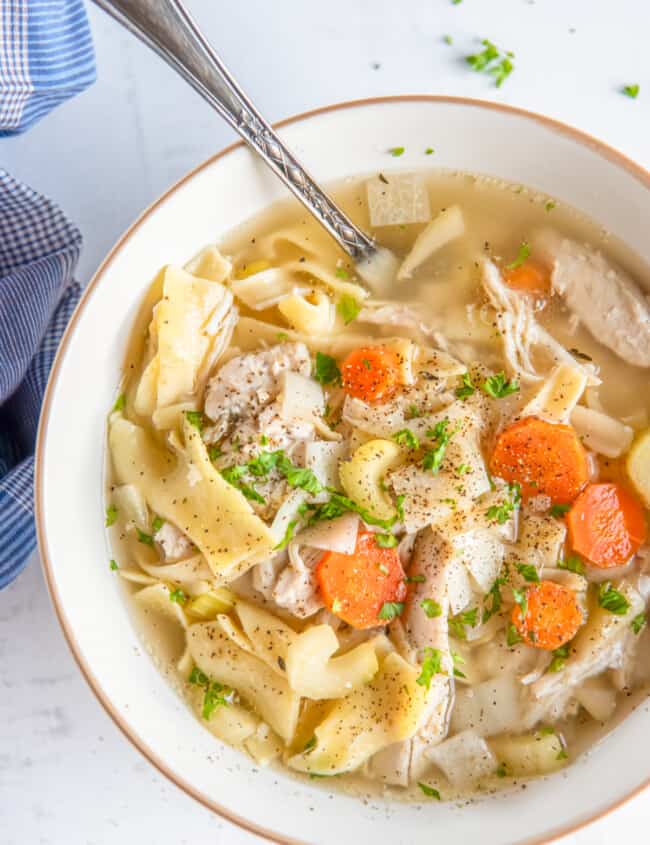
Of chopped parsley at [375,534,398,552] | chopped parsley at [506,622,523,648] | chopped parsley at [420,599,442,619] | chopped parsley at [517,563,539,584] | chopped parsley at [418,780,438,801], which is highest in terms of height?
chopped parsley at [517,563,539,584]

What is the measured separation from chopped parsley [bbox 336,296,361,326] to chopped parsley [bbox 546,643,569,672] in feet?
4.57

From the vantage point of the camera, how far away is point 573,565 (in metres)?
3.08

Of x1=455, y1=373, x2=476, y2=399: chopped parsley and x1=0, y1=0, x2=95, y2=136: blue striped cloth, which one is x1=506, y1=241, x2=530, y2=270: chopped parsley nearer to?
x1=455, y1=373, x2=476, y2=399: chopped parsley

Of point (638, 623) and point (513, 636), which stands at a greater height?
point (638, 623)

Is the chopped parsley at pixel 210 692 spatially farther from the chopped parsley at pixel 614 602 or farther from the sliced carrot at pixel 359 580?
the chopped parsley at pixel 614 602

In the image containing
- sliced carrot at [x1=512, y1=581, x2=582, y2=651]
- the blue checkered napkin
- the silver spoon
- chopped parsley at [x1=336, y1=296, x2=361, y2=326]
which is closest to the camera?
the silver spoon

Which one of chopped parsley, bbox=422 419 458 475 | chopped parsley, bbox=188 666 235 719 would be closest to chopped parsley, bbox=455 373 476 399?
chopped parsley, bbox=422 419 458 475

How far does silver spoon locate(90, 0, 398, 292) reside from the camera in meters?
2.74

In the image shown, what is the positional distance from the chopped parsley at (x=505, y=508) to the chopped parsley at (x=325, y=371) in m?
0.71

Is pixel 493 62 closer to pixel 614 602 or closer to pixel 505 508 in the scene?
pixel 505 508

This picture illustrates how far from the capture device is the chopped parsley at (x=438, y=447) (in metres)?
2.96

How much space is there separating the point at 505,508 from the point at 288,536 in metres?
0.76

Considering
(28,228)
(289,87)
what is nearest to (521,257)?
(289,87)

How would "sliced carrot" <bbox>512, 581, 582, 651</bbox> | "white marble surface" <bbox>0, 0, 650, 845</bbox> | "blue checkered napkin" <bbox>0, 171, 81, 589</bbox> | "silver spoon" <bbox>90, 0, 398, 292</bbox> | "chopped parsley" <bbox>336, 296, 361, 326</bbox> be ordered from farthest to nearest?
1. "white marble surface" <bbox>0, 0, 650, 845</bbox>
2. "chopped parsley" <bbox>336, 296, 361, 326</bbox>
3. "blue checkered napkin" <bbox>0, 171, 81, 589</bbox>
4. "sliced carrot" <bbox>512, 581, 582, 651</bbox>
5. "silver spoon" <bbox>90, 0, 398, 292</bbox>
